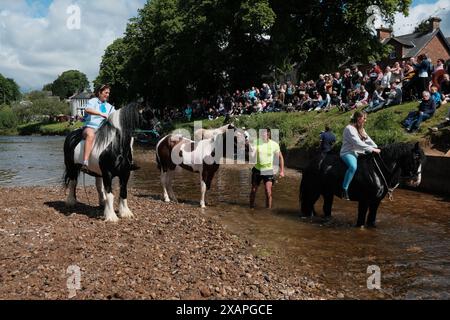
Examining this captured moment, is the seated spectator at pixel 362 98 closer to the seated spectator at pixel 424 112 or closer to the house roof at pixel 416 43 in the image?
the seated spectator at pixel 424 112

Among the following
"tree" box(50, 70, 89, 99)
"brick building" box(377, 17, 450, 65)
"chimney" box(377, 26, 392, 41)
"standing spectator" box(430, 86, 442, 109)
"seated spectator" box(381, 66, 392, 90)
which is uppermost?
"tree" box(50, 70, 89, 99)

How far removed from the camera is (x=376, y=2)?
35.5 meters

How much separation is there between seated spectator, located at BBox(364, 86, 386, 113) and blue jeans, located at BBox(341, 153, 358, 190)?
12.1m

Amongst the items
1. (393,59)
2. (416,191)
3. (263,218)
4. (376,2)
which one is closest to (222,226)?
(263,218)

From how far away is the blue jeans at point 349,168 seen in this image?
32.4 feet

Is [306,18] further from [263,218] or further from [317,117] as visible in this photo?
[263,218]

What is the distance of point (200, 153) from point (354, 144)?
4.74 meters

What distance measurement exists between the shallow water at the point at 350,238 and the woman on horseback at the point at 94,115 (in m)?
3.70

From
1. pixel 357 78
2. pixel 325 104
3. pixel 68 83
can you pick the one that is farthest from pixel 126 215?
pixel 68 83

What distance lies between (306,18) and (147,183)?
91.0 feet

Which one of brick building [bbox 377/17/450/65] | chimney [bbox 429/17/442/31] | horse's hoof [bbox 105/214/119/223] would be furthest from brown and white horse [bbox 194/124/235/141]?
chimney [bbox 429/17/442/31]

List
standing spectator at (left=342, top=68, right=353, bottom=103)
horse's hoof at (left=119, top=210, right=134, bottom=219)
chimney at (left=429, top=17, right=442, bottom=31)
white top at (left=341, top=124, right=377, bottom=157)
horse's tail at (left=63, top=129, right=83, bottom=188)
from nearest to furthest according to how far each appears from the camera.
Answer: white top at (left=341, top=124, right=377, bottom=157)
horse's hoof at (left=119, top=210, right=134, bottom=219)
horse's tail at (left=63, top=129, right=83, bottom=188)
standing spectator at (left=342, top=68, right=353, bottom=103)
chimney at (left=429, top=17, right=442, bottom=31)

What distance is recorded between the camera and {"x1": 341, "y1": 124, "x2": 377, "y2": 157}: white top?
9.79 m

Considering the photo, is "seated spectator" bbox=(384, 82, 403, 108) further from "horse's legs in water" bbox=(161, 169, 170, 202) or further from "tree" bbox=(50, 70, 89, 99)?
"tree" bbox=(50, 70, 89, 99)
